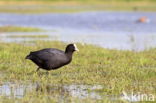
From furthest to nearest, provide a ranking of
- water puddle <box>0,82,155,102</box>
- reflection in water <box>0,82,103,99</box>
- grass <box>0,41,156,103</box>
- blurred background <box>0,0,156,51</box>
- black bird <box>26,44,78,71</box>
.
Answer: blurred background <box>0,0,156,51</box> < black bird <box>26,44,78,71</box> < grass <box>0,41,156,103</box> < reflection in water <box>0,82,103,99</box> < water puddle <box>0,82,155,102</box>

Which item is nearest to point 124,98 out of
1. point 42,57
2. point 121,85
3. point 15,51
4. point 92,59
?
point 121,85

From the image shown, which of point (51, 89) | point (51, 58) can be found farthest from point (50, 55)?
point (51, 89)

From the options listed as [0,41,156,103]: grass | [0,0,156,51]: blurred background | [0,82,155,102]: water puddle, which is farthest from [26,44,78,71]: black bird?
[0,0,156,51]: blurred background

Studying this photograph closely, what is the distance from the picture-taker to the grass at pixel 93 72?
36.5ft

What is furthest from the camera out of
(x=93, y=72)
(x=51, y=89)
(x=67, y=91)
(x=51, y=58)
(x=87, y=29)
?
(x=87, y=29)

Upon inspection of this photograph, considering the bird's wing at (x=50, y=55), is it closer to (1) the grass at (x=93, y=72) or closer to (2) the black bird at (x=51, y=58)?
(2) the black bird at (x=51, y=58)

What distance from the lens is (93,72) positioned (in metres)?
13.8

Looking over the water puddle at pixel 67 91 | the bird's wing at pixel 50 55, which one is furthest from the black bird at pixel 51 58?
the water puddle at pixel 67 91

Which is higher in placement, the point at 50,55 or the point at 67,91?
the point at 50,55

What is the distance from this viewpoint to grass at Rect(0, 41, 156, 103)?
36.5ft

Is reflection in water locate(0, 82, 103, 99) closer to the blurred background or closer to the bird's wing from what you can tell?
the bird's wing

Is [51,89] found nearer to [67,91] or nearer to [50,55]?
[67,91]

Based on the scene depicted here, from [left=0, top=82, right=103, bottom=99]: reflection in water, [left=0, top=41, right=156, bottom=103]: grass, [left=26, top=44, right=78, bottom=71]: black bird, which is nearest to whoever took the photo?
[left=0, top=82, right=103, bottom=99]: reflection in water

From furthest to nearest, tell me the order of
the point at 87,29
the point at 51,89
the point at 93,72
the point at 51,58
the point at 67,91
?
the point at 87,29 < the point at 93,72 < the point at 51,58 < the point at 51,89 < the point at 67,91
